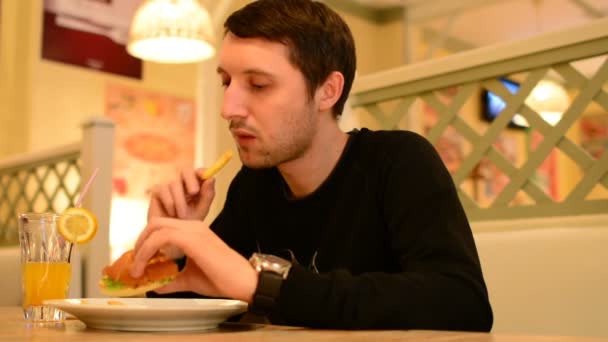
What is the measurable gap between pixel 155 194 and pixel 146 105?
3393mm

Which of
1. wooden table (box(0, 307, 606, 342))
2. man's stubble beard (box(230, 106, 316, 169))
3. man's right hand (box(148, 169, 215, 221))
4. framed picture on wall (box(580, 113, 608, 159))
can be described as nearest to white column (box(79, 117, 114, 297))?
man's right hand (box(148, 169, 215, 221))

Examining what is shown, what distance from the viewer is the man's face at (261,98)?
1205 mm

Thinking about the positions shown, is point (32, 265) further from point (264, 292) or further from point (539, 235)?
point (539, 235)

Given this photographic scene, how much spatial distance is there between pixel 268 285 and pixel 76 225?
0.31 meters

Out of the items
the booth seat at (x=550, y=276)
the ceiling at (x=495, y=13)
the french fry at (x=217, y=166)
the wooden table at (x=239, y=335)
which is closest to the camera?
the wooden table at (x=239, y=335)

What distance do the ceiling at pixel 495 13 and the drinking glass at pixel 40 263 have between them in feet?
16.6

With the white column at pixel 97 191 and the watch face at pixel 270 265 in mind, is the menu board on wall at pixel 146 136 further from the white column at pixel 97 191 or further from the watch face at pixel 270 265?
the watch face at pixel 270 265

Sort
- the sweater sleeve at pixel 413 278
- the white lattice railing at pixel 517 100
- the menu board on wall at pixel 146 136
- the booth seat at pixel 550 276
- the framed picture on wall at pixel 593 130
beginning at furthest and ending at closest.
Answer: the framed picture on wall at pixel 593 130 < the menu board on wall at pixel 146 136 < the white lattice railing at pixel 517 100 < the booth seat at pixel 550 276 < the sweater sleeve at pixel 413 278

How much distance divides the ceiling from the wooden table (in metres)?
5.21

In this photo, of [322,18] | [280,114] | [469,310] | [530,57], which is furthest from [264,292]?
[530,57]

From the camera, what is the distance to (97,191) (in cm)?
221

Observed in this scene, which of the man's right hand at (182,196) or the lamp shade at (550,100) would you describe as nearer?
the man's right hand at (182,196)

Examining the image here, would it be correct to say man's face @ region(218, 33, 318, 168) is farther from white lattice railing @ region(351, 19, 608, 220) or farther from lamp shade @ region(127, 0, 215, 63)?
lamp shade @ region(127, 0, 215, 63)

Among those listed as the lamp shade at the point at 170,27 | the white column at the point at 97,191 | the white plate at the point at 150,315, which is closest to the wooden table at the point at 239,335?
the white plate at the point at 150,315
